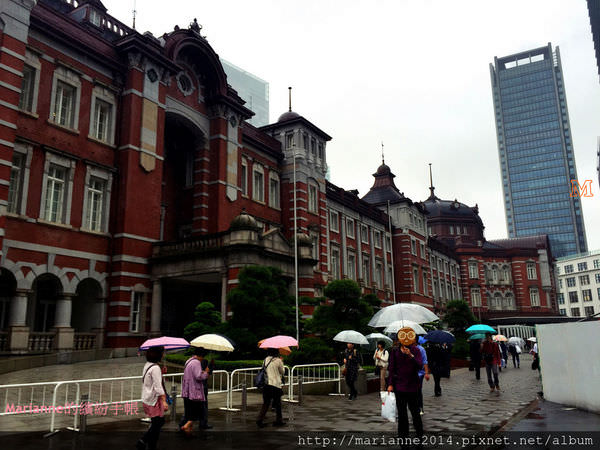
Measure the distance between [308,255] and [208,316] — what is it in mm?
7119

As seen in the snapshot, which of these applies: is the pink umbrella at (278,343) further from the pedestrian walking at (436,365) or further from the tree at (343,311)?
the tree at (343,311)

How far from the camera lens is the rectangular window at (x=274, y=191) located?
34188 millimetres

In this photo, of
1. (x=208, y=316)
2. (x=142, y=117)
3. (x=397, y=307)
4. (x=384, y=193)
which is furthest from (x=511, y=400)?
(x=384, y=193)

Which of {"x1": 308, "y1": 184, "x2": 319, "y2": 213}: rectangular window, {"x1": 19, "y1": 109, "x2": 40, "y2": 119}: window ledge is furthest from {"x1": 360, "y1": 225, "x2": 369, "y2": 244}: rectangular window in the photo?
{"x1": 19, "y1": 109, "x2": 40, "y2": 119}: window ledge

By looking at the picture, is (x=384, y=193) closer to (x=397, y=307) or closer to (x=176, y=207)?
(x=176, y=207)

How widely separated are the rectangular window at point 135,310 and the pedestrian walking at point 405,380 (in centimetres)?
1694

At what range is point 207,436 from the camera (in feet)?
28.3

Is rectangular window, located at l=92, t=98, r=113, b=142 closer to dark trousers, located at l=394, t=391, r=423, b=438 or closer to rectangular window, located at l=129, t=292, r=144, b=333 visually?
rectangular window, located at l=129, t=292, r=144, b=333

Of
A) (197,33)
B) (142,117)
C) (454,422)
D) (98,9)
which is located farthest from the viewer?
(197,33)

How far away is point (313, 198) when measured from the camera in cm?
3653

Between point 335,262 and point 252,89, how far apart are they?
15246 centimetres

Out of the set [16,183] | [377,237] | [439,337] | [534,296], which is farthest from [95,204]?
[534,296]

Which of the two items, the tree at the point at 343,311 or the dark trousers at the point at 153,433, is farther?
the tree at the point at 343,311

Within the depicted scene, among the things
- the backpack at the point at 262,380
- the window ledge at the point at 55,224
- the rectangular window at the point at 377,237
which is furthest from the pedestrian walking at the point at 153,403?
the rectangular window at the point at 377,237
